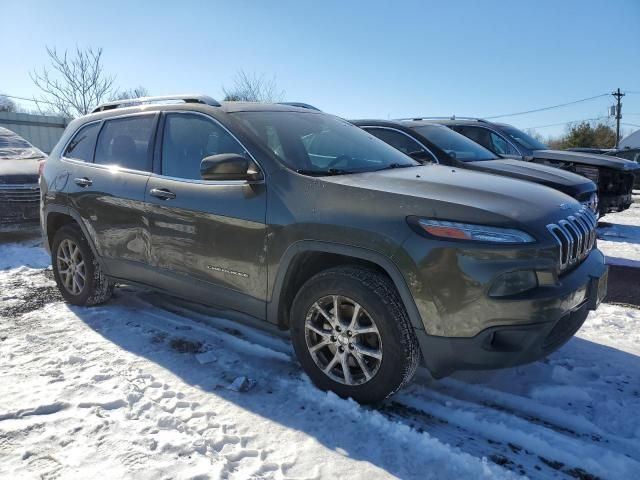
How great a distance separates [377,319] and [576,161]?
725cm

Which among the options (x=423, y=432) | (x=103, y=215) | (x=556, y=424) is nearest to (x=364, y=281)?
(x=423, y=432)

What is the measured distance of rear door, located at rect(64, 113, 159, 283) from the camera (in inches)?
156

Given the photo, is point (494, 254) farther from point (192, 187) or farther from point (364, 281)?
point (192, 187)

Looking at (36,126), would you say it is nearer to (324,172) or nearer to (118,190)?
(118,190)

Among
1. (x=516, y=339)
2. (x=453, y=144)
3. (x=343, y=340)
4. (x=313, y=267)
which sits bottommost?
(x=343, y=340)

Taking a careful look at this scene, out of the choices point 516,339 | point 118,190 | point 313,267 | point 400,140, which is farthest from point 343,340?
point 400,140

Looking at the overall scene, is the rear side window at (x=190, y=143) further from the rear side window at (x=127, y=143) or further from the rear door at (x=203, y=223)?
the rear side window at (x=127, y=143)

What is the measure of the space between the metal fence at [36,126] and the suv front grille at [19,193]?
1577cm

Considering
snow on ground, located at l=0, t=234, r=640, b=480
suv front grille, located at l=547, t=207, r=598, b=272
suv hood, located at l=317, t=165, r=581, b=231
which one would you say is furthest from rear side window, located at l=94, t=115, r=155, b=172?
suv front grille, located at l=547, t=207, r=598, b=272

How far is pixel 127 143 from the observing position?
423 centimetres

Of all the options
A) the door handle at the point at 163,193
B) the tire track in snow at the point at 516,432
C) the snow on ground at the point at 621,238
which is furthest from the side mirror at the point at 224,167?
the snow on ground at the point at 621,238

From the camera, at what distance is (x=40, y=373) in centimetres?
334

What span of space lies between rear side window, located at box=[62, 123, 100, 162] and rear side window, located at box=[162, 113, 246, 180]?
3.54 feet

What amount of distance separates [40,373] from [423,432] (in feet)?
8.13
